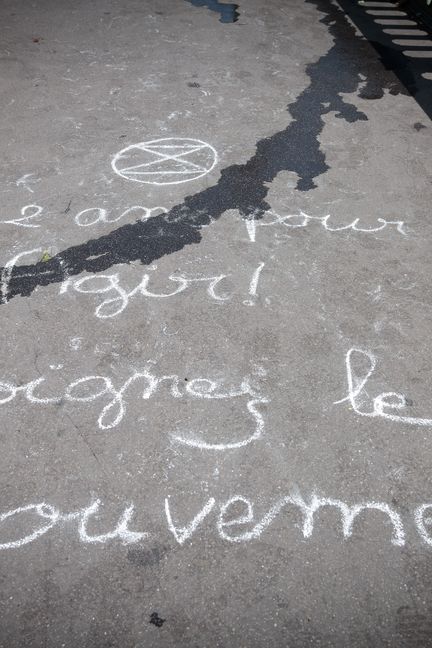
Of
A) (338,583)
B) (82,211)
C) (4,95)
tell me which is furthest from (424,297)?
(4,95)

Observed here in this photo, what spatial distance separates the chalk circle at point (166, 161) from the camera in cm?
500

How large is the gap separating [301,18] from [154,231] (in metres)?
6.63

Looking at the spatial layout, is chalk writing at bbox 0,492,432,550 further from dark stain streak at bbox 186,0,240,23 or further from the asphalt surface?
dark stain streak at bbox 186,0,240,23

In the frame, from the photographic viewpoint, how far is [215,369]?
10.8 feet

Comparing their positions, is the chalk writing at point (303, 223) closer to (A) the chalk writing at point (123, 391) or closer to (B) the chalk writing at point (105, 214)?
(B) the chalk writing at point (105, 214)

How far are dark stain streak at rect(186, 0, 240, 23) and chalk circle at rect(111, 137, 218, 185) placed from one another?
469cm

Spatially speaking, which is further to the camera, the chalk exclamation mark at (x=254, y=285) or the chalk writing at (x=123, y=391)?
the chalk exclamation mark at (x=254, y=285)

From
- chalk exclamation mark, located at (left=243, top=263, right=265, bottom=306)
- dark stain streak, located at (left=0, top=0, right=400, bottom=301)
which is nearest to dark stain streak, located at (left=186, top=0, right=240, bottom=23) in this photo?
dark stain streak, located at (left=0, top=0, right=400, bottom=301)

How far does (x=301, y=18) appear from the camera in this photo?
29.1 ft

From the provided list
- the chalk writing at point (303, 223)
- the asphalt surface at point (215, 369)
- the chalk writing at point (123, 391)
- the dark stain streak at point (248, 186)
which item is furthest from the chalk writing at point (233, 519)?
the chalk writing at point (303, 223)

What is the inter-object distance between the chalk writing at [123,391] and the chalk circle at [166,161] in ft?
7.80

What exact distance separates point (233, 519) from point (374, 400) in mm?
1114

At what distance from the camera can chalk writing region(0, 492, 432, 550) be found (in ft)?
8.29

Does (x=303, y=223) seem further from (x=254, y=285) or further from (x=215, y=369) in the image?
(x=215, y=369)
